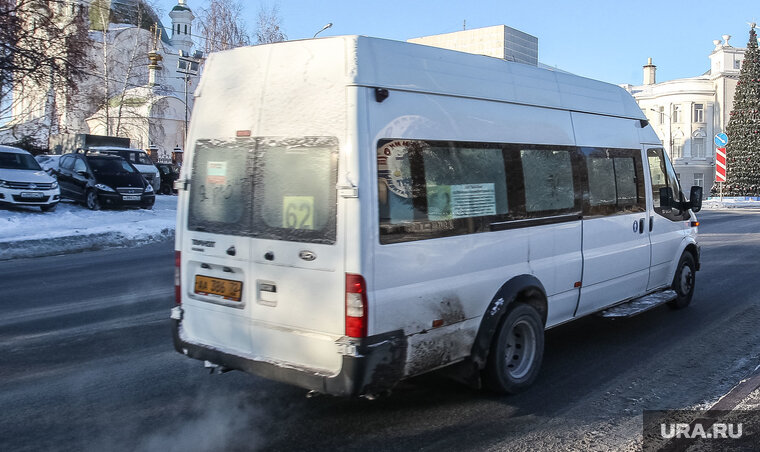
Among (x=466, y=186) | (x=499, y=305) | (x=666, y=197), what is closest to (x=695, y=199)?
(x=666, y=197)

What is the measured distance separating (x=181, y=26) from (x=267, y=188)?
6911 centimetres

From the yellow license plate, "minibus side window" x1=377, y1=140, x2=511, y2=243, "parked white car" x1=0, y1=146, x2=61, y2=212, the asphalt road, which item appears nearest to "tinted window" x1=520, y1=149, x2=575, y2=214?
"minibus side window" x1=377, y1=140, x2=511, y2=243

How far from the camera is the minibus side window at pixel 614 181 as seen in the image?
5961 millimetres

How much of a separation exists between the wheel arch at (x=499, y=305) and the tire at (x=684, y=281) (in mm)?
3362

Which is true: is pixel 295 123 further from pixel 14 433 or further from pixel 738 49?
pixel 738 49

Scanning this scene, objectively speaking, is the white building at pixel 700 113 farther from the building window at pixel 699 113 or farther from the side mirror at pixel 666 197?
the side mirror at pixel 666 197

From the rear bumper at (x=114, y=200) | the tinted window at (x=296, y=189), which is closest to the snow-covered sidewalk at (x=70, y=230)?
the rear bumper at (x=114, y=200)

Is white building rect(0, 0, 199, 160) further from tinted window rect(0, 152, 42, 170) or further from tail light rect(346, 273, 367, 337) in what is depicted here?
tail light rect(346, 273, 367, 337)

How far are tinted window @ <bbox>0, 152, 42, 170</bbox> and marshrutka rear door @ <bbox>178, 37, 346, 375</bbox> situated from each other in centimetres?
1672

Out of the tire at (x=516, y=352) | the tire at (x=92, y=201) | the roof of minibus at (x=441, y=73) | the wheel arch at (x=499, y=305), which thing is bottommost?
the tire at (x=516, y=352)

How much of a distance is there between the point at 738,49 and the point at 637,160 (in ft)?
214

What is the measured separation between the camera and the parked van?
3.93 metres

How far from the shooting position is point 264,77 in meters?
4.38

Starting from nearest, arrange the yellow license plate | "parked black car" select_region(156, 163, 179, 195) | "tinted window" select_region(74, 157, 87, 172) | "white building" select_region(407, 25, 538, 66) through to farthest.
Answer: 1. the yellow license plate
2. "tinted window" select_region(74, 157, 87, 172)
3. "parked black car" select_region(156, 163, 179, 195)
4. "white building" select_region(407, 25, 538, 66)
